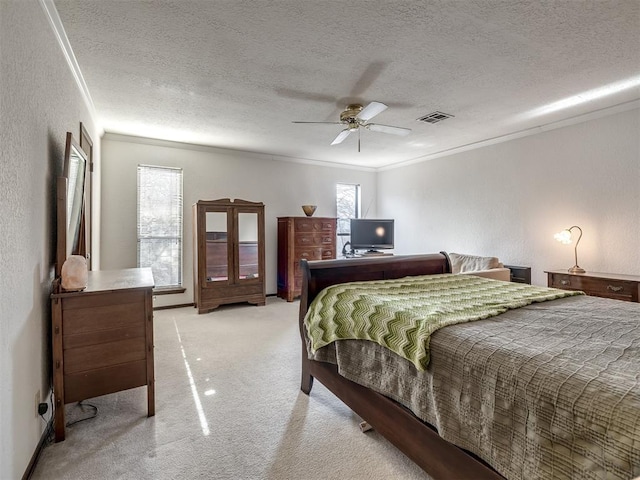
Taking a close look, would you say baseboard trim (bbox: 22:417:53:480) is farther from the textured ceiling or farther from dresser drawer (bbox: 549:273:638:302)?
dresser drawer (bbox: 549:273:638:302)

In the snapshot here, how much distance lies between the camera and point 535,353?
1207 mm

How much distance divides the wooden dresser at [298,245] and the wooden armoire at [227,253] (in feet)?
1.60

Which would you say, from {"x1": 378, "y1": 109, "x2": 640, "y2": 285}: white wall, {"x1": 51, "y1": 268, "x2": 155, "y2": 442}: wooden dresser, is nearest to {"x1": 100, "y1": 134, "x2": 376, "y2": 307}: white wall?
{"x1": 378, "y1": 109, "x2": 640, "y2": 285}: white wall

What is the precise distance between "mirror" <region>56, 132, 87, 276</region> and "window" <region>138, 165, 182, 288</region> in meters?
2.15

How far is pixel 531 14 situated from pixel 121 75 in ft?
10.2

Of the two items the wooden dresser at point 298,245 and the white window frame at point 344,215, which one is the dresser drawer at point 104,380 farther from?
the white window frame at point 344,215

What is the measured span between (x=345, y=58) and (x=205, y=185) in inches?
136

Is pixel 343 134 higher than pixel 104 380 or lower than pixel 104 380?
higher

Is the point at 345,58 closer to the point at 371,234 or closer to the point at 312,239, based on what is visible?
the point at 312,239

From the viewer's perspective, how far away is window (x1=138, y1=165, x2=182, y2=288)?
4.77 meters

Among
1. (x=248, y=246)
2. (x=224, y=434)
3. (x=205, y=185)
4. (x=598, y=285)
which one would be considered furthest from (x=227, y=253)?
(x=598, y=285)

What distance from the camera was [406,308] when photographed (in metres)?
1.75

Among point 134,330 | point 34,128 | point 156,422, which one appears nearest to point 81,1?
A: point 34,128

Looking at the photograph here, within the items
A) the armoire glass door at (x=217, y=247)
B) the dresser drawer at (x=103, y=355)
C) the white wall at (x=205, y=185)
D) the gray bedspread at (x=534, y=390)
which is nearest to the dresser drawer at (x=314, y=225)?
the white wall at (x=205, y=185)
